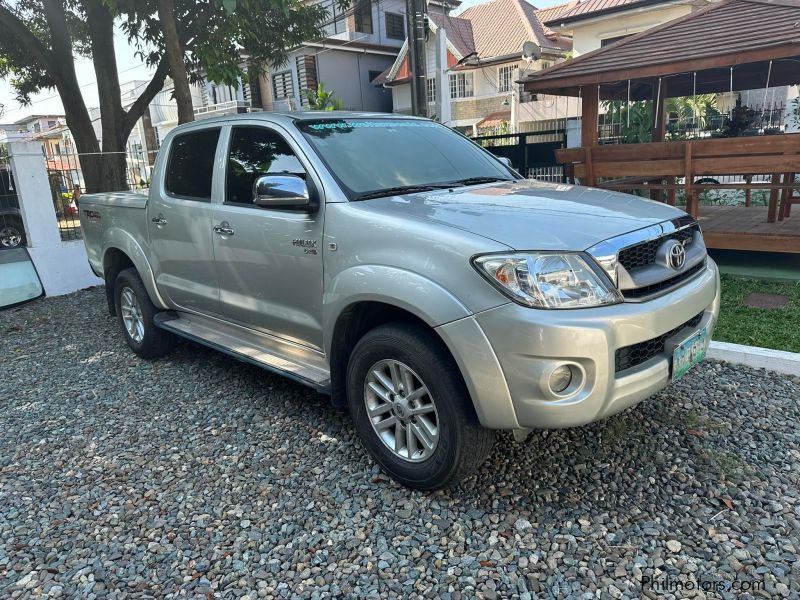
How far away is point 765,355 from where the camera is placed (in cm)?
436

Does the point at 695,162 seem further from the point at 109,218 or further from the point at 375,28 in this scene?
the point at 375,28

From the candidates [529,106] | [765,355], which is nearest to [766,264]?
[765,355]

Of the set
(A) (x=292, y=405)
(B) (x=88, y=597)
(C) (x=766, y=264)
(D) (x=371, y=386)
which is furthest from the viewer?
(C) (x=766, y=264)

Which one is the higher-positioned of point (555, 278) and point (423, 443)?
point (555, 278)

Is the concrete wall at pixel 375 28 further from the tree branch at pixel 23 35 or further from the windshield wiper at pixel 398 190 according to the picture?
the windshield wiper at pixel 398 190

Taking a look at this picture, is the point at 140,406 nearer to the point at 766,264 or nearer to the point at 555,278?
the point at 555,278

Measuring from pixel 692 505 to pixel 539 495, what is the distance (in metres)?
0.69

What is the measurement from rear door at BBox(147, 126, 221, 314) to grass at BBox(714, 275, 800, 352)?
13.1 ft

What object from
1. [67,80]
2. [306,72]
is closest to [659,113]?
[67,80]

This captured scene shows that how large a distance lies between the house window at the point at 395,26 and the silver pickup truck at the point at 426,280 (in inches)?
1205

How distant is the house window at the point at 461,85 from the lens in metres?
29.4

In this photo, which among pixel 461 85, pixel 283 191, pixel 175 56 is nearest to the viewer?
pixel 283 191

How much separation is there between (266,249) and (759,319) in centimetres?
426

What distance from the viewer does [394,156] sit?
12.4 ft
